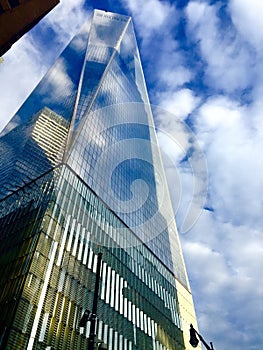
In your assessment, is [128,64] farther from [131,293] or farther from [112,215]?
[131,293]

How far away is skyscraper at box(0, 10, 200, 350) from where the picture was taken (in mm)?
25875

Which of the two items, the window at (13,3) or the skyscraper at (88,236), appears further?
the skyscraper at (88,236)

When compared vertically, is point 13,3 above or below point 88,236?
above

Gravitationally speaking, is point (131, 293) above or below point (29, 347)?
above

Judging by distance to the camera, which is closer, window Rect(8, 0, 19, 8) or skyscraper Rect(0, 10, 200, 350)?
window Rect(8, 0, 19, 8)

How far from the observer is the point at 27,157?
58.9 metres

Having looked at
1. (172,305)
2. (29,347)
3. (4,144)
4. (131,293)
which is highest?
(4,144)

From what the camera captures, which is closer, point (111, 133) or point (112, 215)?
point (112, 215)

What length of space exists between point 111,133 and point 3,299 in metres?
53.3

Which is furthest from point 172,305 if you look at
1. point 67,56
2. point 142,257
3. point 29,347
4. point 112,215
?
point 67,56

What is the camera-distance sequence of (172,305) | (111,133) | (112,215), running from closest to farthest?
(112,215) → (172,305) → (111,133)

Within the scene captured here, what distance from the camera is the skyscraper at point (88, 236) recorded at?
2588 centimetres

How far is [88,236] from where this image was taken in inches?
1483

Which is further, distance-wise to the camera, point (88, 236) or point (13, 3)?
point (88, 236)
